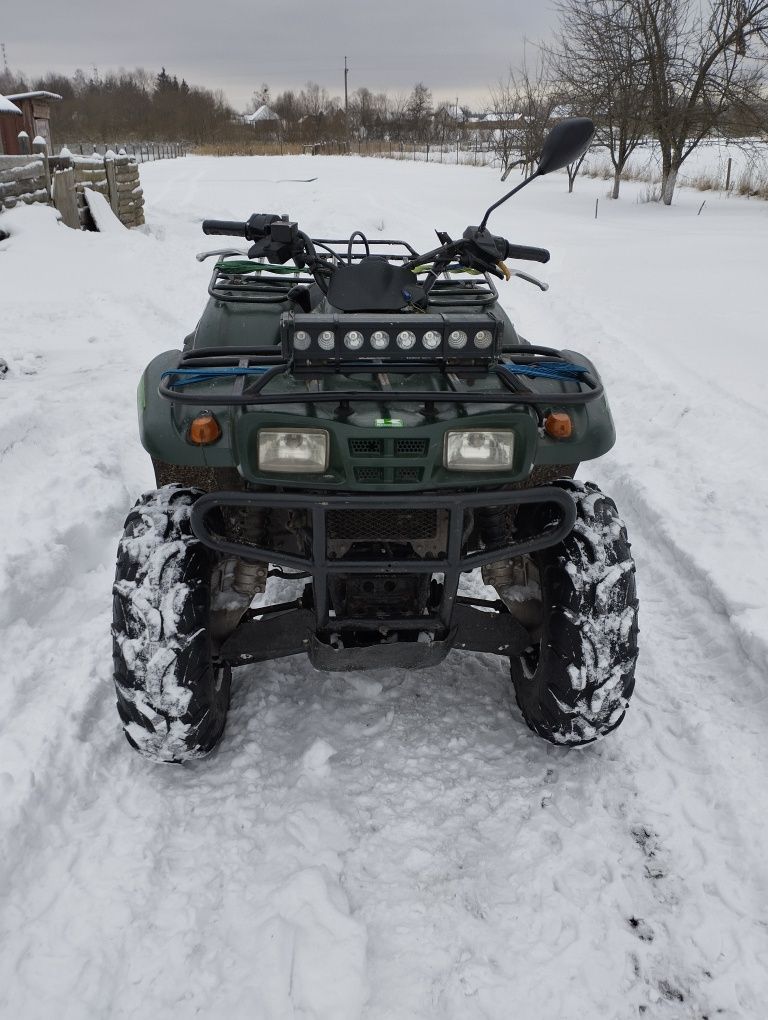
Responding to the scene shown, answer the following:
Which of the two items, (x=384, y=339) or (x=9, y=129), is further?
(x=9, y=129)

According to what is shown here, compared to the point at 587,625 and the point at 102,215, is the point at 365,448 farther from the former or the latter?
the point at 102,215

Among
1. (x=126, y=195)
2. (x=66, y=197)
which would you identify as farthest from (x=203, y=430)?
(x=126, y=195)

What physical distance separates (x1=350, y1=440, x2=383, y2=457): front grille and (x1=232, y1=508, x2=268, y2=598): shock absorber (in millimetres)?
712

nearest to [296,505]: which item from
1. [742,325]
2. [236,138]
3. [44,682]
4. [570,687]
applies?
[570,687]

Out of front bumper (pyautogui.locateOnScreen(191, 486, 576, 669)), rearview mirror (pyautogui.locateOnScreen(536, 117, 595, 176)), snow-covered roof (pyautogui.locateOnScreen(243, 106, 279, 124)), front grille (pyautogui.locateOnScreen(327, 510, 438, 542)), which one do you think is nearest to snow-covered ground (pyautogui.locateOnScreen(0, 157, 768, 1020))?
front bumper (pyautogui.locateOnScreen(191, 486, 576, 669))

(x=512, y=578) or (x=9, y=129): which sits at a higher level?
(x=9, y=129)

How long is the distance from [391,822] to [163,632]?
2.98 ft

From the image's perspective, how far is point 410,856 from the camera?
229 centimetres

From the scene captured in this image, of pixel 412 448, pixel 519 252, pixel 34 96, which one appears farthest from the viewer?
pixel 34 96

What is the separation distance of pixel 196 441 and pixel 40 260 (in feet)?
32.5

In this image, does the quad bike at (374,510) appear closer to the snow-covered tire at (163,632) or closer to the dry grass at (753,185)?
the snow-covered tire at (163,632)

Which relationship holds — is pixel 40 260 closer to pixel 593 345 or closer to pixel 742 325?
pixel 593 345

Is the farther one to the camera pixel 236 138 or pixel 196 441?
pixel 236 138

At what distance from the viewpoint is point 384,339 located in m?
2.15
